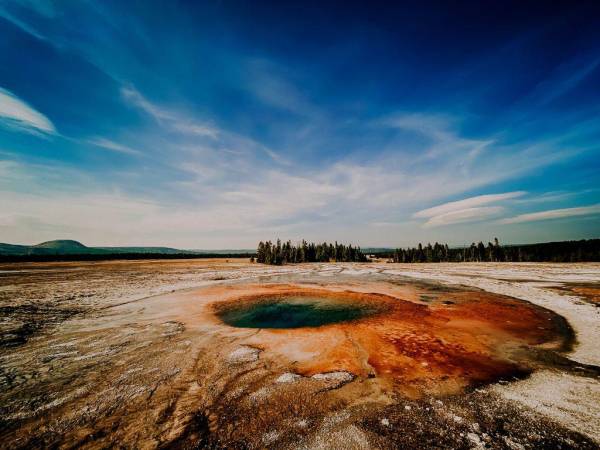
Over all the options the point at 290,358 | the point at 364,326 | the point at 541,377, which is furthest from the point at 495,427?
the point at 364,326

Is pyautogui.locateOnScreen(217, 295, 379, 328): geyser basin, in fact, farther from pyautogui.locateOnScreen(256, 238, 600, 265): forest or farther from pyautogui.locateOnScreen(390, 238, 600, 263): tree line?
pyautogui.locateOnScreen(390, 238, 600, 263): tree line

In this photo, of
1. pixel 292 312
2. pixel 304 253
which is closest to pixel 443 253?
pixel 304 253

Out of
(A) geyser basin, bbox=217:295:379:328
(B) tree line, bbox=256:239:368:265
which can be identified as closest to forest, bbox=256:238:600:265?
(B) tree line, bbox=256:239:368:265

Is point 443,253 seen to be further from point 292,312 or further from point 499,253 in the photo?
point 292,312

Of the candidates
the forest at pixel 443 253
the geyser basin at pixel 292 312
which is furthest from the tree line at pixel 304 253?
the geyser basin at pixel 292 312

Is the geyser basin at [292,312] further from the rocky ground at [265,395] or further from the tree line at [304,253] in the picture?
the tree line at [304,253]

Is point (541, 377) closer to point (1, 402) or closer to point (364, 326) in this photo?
point (364, 326)
